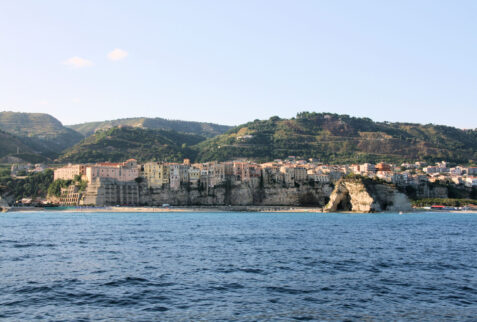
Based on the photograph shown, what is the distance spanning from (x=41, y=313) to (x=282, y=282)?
9878mm

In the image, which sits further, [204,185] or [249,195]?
[204,185]

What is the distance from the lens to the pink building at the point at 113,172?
119 meters

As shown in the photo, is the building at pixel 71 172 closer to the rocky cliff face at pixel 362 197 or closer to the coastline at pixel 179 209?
the coastline at pixel 179 209

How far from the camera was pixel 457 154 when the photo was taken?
7785 inches

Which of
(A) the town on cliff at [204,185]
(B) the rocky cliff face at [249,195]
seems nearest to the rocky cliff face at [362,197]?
(A) the town on cliff at [204,185]

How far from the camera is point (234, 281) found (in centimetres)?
2277

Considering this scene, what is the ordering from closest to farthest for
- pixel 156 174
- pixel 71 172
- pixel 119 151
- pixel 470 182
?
pixel 156 174
pixel 71 172
pixel 470 182
pixel 119 151

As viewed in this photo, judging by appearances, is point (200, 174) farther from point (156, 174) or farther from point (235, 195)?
point (156, 174)

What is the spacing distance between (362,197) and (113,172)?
183ft

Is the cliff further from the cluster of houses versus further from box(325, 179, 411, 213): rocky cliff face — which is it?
box(325, 179, 411, 213): rocky cliff face

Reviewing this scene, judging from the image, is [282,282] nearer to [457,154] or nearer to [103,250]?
[103,250]

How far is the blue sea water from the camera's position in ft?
57.8

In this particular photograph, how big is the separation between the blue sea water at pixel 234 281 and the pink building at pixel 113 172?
81.7 meters

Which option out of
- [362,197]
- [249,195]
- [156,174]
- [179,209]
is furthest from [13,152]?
[362,197]
